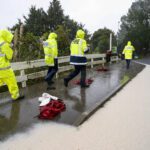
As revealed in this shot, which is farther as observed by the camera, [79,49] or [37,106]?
[79,49]

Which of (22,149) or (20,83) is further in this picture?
(20,83)

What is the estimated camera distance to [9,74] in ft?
22.2

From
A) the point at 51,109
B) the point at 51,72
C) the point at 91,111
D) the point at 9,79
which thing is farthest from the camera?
the point at 51,72

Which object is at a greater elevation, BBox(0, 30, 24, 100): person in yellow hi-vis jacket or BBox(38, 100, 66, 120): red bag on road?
BBox(0, 30, 24, 100): person in yellow hi-vis jacket

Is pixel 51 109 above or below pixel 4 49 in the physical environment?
below

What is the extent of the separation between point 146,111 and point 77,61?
326cm

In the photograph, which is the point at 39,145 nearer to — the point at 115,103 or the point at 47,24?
the point at 115,103

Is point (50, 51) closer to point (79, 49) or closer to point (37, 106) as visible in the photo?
point (79, 49)

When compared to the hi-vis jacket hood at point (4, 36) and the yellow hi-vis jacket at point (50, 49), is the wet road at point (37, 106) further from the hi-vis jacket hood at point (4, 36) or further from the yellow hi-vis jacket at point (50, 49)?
the hi-vis jacket hood at point (4, 36)

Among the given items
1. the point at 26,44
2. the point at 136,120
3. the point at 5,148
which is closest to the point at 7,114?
the point at 5,148

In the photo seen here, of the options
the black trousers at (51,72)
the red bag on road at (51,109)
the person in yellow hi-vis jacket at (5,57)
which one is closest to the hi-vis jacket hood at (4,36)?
the person in yellow hi-vis jacket at (5,57)

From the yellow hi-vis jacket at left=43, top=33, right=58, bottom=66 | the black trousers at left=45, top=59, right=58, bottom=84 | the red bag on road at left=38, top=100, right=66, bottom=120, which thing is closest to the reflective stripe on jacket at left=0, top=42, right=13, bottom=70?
the red bag on road at left=38, top=100, right=66, bottom=120

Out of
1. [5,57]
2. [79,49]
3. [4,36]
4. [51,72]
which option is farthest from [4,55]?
[79,49]

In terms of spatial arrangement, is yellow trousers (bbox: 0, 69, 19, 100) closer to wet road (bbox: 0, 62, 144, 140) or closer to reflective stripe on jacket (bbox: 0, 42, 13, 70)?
reflective stripe on jacket (bbox: 0, 42, 13, 70)
